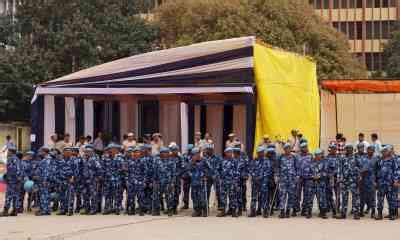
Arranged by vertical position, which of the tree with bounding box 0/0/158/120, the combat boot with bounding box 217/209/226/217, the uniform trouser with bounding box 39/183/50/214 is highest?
the tree with bounding box 0/0/158/120

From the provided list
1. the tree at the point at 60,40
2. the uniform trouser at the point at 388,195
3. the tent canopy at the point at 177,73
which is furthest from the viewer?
the tree at the point at 60,40

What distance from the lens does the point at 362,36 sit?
69250 millimetres

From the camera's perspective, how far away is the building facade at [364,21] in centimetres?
6806

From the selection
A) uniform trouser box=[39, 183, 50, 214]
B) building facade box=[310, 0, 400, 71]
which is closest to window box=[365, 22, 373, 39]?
building facade box=[310, 0, 400, 71]

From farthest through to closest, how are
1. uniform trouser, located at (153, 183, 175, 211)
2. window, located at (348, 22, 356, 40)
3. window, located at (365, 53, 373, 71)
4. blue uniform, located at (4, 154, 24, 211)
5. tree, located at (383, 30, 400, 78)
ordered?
window, located at (348, 22, 356, 40) < window, located at (365, 53, 373, 71) < tree, located at (383, 30, 400, 78) < blue uniform, located at (4, 154, 24, 211) < uniform trouser, located at (153, 183, 175, 211)

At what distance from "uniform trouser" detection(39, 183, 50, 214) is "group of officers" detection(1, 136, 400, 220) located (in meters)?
0.02

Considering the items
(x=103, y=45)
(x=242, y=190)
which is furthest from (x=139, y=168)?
(x=103, y=45)

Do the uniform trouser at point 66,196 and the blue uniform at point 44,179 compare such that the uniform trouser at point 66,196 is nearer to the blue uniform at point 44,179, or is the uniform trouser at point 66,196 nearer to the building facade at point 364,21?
the blue uniform at point 44,179

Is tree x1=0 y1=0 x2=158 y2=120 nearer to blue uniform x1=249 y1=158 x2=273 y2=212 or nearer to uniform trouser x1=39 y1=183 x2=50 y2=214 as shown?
uniform trouser x1=39 y1=183 x2=50 y2=214

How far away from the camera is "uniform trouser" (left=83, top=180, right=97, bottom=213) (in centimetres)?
1736

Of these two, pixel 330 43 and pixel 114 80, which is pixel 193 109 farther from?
pixel 330 43

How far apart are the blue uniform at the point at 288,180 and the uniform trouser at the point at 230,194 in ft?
3.31

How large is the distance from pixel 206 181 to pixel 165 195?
1.02m

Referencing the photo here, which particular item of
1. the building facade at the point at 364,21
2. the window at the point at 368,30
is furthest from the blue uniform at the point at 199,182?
the window at the point at 368,30
